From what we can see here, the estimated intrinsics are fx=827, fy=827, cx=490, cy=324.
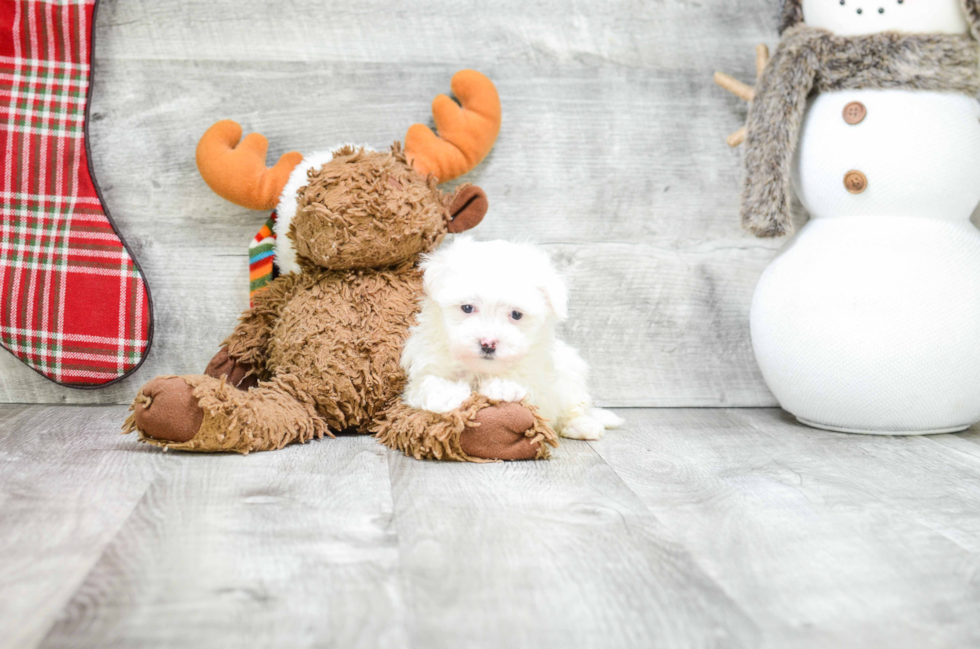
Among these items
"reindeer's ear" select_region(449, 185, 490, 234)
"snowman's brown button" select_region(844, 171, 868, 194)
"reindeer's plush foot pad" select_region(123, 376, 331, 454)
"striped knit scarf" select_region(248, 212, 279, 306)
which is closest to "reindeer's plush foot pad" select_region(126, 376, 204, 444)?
"reindeer's plush foot pad" select_region(123, 376, 331, 454)

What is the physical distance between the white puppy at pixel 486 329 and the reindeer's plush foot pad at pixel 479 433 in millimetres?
21

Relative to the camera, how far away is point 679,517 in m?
0.89

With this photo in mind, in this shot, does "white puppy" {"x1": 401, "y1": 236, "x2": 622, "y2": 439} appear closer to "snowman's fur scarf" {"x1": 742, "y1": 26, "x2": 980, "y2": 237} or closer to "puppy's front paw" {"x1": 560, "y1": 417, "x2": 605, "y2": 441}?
"puppy's front paw" {"x1": 560, "y1": 417, "x2": 605, "y2": 441}

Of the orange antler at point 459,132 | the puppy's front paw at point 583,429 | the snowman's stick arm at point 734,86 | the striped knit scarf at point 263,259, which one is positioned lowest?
the puppy's front paw at point 583,429

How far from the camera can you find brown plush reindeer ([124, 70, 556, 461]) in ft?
3.55

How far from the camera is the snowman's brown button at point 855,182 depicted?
1.28 meters

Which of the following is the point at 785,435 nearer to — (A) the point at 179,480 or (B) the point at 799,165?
(B) the point at 799,165

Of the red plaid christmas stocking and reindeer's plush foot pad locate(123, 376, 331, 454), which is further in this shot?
the red plaid christmas stocking

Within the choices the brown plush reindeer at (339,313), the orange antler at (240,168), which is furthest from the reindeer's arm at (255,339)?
the orange antler at (240,168)

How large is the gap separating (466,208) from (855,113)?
0.62 metres

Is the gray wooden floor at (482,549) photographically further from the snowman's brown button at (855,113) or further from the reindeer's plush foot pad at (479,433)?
the snowman's brown button at (855,113)

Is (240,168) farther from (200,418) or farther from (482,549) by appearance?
(482,549)

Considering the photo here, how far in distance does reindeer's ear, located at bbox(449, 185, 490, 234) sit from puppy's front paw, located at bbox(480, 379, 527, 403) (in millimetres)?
297

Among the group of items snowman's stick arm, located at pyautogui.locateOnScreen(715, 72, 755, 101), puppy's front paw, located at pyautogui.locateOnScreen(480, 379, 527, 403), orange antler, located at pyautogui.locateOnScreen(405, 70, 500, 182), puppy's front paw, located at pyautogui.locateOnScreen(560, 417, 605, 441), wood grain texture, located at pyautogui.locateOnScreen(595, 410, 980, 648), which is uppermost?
snowman's stick arm, located at pyautogui.locateOnScreen(715, 72, 755, 101)
